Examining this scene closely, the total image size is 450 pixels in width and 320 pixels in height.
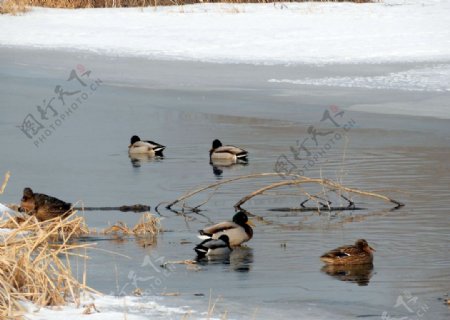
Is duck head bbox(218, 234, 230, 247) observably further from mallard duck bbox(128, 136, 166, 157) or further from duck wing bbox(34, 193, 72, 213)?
mallard duck bbox(128, 136, 166, 157)

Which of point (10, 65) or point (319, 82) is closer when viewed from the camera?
point (319, 82)

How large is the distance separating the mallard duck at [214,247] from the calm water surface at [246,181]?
9 centimetres

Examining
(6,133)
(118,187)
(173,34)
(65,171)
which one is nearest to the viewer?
(118,187)

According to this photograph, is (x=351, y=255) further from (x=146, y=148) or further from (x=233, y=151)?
(x=146, y=148)

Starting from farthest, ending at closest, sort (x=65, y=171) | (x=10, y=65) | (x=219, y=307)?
(x=10, y=65), (x=65, y=171), (x=219, y=307)

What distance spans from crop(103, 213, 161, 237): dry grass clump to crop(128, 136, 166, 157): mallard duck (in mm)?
4043

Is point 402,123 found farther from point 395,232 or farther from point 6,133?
point 395,232

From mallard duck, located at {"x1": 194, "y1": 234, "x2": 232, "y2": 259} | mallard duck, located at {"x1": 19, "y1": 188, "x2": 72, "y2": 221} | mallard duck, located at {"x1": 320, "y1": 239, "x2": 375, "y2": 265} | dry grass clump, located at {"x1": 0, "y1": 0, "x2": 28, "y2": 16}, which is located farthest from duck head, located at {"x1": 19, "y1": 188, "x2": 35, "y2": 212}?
dry grass clump, located at {"x1": 0, "y1": 0, "x2": 28, "y2": 16}

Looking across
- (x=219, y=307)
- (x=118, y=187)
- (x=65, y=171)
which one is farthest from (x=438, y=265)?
(x=65, y=171)

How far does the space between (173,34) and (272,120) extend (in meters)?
10.1

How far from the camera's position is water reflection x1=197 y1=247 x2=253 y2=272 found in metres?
7.47

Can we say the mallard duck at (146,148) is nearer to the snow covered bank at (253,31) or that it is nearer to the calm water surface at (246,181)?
the calm water surface at (246,181)

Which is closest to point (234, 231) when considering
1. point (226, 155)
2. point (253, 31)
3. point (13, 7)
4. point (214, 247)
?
point (214, 247)

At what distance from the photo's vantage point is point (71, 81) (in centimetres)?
1947
